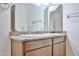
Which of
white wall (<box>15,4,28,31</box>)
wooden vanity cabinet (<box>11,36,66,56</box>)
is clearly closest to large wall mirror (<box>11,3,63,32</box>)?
white wall (<box>15,4,28,31</box>)

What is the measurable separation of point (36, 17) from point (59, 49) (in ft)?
1.43

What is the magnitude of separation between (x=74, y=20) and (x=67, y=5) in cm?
18

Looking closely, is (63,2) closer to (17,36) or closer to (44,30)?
(44,30)

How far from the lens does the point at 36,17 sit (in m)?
1.45

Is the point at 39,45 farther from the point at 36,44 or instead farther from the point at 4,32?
the point at 4,32

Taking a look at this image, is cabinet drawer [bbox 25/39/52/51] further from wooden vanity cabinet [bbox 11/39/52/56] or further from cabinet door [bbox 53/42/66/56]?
cabinet door [bbox 53/42/66/56]

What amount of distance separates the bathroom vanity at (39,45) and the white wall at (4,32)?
6 cm

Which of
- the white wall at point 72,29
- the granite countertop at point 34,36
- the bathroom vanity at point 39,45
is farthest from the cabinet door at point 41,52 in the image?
the white wall at point 72,29

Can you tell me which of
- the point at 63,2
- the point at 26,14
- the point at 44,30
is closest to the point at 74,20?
the point at 63,2

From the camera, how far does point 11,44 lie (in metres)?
1.44

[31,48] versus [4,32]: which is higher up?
[4,32]

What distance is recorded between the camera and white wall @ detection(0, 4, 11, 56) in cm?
143

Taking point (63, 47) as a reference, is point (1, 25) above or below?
above

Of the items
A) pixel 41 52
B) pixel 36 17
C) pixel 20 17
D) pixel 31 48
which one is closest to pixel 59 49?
pixel 41 52
